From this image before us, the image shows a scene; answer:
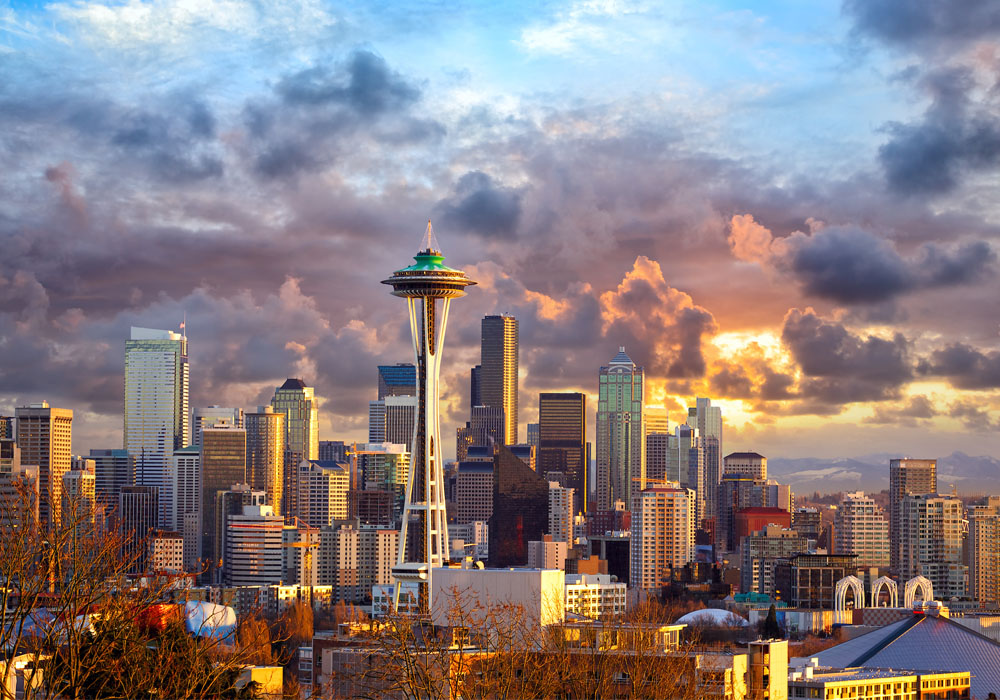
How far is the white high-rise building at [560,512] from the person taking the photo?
519 feet

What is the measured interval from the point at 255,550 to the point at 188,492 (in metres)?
35.9

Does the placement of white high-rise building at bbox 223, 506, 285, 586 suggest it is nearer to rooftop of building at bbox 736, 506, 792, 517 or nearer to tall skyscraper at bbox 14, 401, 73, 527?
tall skyscraper at bbox 14, 401, 73, 527

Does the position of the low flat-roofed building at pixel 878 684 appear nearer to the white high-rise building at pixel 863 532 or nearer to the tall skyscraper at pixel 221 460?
the white high-rise building at pixel 863 532

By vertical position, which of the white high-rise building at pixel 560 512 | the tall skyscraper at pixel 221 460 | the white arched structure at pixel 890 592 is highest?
the tall skyscraper at pixel 221 460

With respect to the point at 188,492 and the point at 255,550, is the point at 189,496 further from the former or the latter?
the point at 255,550

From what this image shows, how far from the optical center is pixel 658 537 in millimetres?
135125

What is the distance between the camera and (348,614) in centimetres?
9588

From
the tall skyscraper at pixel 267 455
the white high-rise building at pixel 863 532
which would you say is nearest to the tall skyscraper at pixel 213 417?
the tall skyscraper at pixel 267 455

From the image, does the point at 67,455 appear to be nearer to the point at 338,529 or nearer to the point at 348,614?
the point at 338,529

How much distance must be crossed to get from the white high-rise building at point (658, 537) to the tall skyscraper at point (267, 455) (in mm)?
51876

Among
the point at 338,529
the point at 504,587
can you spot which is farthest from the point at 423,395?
the point at 338,529

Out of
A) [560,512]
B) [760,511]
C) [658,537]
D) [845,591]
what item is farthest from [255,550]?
[760,511]

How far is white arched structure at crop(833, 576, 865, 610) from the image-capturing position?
4156 inches

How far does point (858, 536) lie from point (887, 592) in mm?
28467
